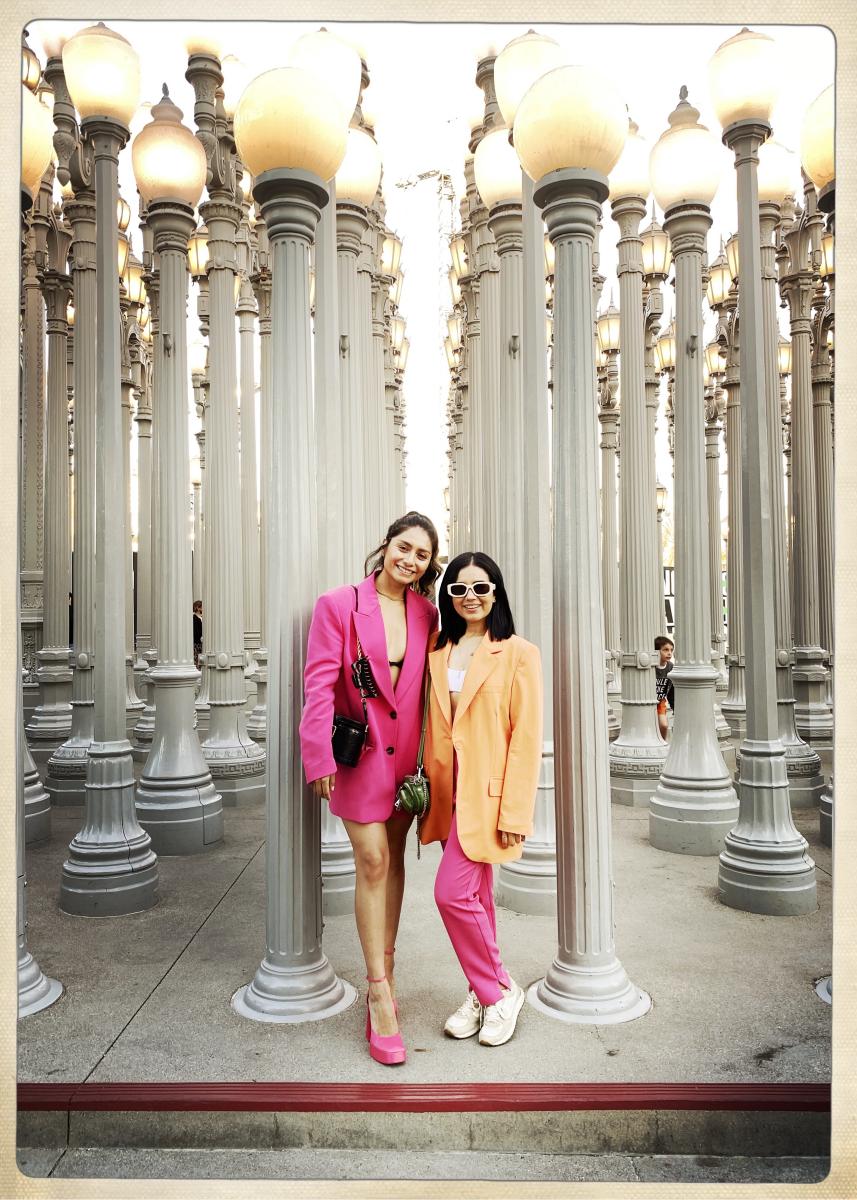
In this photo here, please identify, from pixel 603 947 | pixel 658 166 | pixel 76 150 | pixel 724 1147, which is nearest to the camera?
pixel 724 1147

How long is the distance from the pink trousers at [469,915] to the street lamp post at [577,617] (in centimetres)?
36

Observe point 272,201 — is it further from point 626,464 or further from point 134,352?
point 134,352

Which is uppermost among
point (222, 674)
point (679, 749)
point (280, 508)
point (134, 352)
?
point (134, 352)

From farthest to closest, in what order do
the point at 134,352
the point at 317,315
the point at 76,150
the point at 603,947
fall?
the point at 134,352, the point at 76,150, the point at 317,315, the point at 603,947

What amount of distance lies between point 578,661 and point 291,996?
6.27 ft

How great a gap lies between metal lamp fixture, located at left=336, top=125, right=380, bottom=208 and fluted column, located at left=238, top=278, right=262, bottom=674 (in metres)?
5.68

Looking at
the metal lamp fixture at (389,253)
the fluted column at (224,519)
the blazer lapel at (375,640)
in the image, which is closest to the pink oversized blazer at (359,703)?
the blazer lapel at (375,640)

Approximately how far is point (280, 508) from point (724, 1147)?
9.75 ft

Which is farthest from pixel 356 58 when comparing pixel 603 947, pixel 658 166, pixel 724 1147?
pixel 724 1147

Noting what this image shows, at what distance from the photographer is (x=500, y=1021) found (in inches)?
147

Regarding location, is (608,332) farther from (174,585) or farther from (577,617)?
(577,617)

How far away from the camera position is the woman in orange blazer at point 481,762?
12.3 feet

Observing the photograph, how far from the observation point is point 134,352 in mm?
13414

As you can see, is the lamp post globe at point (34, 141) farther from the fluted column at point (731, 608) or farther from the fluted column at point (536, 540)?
the fluted column at point (731, 608)
